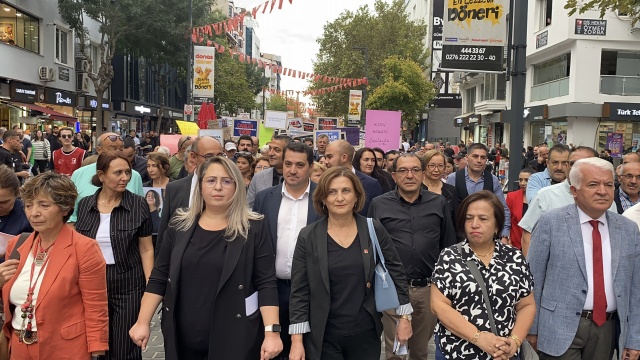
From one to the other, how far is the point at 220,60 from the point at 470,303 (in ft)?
166

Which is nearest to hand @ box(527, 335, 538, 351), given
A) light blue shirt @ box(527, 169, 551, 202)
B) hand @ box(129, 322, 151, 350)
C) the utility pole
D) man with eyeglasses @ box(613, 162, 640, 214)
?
man with eyeglasses @ box(613, 162, 640, 214)

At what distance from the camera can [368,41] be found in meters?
47.7

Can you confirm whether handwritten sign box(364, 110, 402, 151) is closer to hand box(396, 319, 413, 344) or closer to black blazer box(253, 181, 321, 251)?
black blazer box(253, 181, 321, 251)

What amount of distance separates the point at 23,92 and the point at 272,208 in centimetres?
2583

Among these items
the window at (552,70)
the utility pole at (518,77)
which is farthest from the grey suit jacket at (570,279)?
the window at (552,70)

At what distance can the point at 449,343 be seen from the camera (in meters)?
3.72

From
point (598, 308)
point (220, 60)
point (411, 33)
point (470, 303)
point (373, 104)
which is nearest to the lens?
point (470, 303)

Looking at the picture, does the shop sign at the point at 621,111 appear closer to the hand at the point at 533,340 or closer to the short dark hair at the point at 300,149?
the short dark hair at the point at 300,149

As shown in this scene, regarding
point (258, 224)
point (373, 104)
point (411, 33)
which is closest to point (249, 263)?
point (258, 224)

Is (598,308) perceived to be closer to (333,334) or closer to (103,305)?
(333,334)

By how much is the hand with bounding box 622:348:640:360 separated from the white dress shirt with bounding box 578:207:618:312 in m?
0.27

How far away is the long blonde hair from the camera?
3.66 meters

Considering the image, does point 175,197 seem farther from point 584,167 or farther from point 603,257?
point 603,257

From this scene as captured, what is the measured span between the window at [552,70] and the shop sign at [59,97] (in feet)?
80.9
